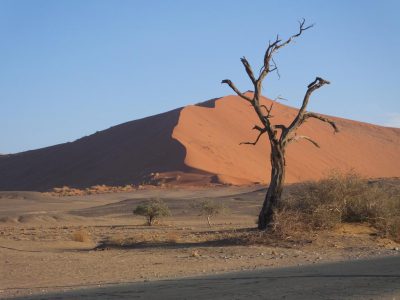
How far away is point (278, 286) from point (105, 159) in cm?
7338

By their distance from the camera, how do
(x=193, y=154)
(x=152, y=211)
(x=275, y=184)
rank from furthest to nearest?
(x=193, y=154)
(x=152, y=211)
(x=275, y=184)

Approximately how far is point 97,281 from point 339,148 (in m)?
88.7

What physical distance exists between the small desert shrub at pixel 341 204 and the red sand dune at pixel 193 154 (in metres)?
45.2

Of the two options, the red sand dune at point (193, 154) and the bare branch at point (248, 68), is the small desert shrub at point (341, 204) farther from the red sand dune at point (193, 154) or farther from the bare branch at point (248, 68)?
the red sand dune at point (193, 154)

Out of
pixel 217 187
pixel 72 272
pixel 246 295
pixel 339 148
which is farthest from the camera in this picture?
pixel 339 148

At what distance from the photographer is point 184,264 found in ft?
53.3

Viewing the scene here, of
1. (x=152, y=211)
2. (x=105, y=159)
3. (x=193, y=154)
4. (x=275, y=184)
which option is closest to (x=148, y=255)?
(x=275, y=184)

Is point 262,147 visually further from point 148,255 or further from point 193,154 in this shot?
point 148,255

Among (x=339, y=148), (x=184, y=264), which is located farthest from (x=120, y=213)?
(x=339, y=148)

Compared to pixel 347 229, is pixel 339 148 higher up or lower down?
higher up

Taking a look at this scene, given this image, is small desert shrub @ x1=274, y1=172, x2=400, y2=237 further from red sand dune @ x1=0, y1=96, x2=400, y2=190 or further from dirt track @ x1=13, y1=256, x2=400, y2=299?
red sand dune @ x1=0, y1=96, x2=400, y2=190

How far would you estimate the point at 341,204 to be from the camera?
20641mm

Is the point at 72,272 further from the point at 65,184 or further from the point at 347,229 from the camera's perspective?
the point at 65,184

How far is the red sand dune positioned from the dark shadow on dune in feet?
0.36
